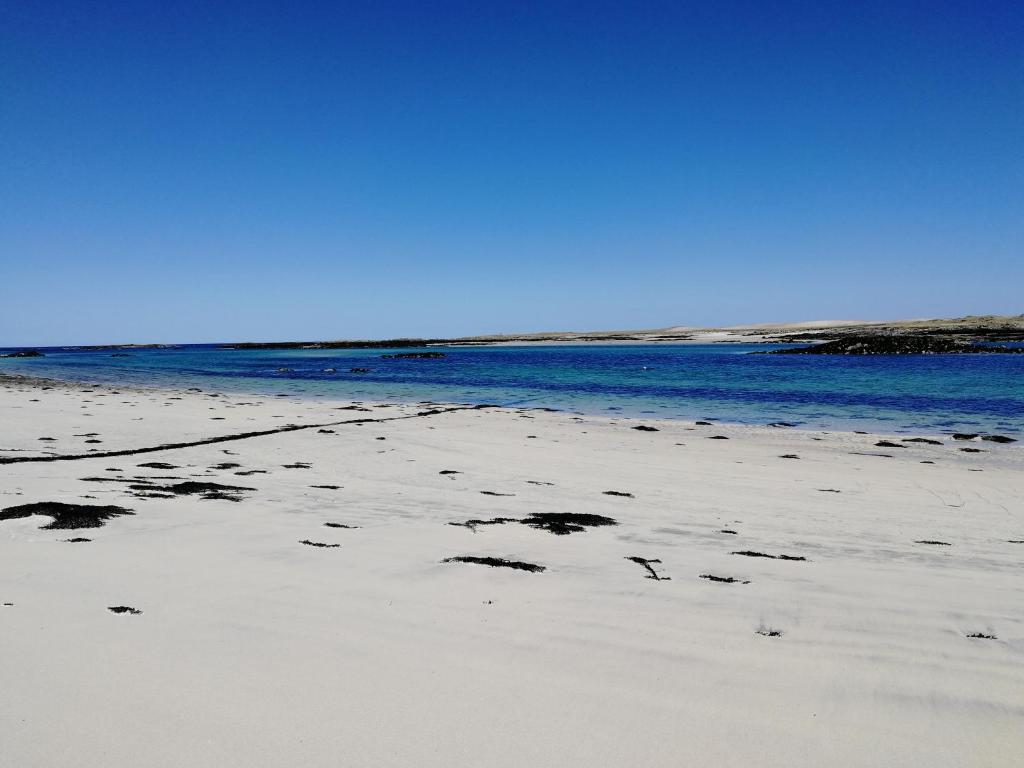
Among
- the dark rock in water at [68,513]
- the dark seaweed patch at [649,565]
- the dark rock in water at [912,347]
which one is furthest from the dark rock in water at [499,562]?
the dark rock in water at [912,347]

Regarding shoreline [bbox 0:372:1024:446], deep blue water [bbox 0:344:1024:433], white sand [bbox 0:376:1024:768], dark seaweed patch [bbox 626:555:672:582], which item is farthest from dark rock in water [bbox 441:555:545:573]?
deep blue water [bbox 0:344:1024:433]

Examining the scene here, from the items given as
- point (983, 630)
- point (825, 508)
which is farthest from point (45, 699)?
point (825, 508)

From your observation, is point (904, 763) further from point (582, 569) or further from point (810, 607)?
point (582, 569)

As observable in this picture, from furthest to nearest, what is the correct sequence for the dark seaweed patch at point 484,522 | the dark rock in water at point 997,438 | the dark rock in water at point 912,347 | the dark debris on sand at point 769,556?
the dark rock in water at point 912,347, the dark rock in water at point 997,438, the dark seaweed patch at point 484,522, the dark debris on sand at point 769,556

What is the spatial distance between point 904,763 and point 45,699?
3932 millimetres

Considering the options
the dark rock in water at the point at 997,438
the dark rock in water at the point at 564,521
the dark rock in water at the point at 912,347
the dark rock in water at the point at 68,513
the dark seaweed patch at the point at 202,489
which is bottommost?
the dark rock in water at the point at 997,438

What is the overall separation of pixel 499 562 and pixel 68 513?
4.35 m

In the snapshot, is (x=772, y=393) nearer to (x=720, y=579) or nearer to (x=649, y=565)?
(x=649, y=565)

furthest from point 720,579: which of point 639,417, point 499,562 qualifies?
point 639,417

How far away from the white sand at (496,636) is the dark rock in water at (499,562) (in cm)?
13

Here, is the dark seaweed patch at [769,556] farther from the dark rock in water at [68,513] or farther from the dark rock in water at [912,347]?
the dark rock in water at [912,347]

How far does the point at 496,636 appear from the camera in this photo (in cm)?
378

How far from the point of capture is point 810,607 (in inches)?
178

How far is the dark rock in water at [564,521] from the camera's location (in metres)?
6.88
